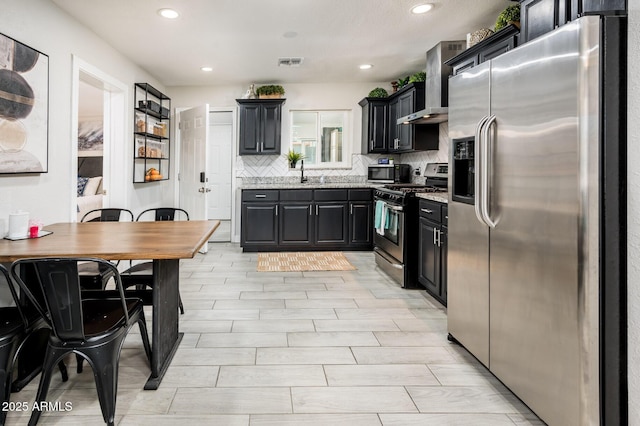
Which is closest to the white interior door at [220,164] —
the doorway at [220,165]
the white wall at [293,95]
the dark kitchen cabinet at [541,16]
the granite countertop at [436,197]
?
the doorway at [220,165]

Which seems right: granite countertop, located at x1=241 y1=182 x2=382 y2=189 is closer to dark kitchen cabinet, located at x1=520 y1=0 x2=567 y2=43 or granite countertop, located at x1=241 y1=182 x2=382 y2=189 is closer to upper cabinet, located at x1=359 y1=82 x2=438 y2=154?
upper cabinet, located at x1=359 y1=82 x2=438 y2=154

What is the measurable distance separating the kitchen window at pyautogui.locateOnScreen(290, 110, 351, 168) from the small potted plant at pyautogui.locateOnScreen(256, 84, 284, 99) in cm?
53

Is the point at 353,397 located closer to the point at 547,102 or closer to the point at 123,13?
the point at 547,102

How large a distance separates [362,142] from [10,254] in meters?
5.04

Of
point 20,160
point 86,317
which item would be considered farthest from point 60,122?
point 86,317

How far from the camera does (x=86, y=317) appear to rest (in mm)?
1938

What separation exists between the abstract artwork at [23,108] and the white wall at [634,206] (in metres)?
3.29

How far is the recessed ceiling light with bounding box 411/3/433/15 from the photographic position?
3.31m

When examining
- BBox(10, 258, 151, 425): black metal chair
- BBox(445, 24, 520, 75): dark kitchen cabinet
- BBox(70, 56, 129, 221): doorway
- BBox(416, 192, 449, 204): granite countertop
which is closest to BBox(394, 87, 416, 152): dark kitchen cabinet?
BBox(445, 24, 520, 75): dark kitchen cabinet

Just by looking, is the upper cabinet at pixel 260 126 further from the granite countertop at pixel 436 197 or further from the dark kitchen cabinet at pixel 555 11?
the dark kitchen cabinet at pixel 555 11

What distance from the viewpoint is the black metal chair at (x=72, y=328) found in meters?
1.63

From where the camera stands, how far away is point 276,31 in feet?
12.9

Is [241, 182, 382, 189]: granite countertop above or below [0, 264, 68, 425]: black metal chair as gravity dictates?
above

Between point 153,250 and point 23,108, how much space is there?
173cm
